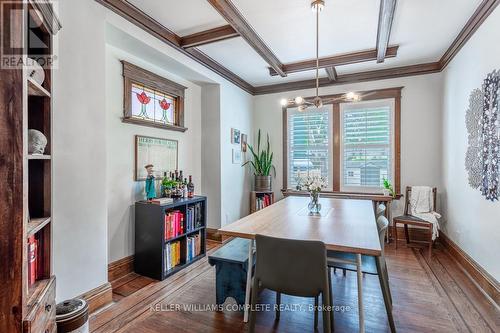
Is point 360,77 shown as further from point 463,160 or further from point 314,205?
point 314,205

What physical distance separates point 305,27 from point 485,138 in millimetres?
2091

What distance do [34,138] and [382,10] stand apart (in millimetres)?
2878

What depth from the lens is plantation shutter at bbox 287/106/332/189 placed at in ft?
14.9

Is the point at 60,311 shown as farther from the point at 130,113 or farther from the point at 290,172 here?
the point at 290,172

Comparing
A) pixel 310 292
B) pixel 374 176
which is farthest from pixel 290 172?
pixel 310 292

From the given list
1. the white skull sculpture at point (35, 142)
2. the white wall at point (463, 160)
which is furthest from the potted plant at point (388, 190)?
the white skull sculpture at point (35, 142)

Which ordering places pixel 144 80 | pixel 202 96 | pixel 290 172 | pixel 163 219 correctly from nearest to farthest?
pixel 163 219 < pixel 144 80 < pixel 202 96 < pixel 290 172

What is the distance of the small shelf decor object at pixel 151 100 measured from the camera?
2803 millimetres

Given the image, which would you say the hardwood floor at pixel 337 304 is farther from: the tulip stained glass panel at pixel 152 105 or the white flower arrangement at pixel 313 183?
the tulip stained glass panel at pixel 152 105

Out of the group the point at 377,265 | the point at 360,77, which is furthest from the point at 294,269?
the point at 360,77

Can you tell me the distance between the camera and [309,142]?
469 centimetres

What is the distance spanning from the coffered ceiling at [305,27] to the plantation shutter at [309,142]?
100cm

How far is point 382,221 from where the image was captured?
77.3 inches

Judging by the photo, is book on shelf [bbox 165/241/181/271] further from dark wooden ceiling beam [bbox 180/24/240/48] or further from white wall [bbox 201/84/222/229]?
dark wooden ceiling beam [bbox 180/24/240/48]
